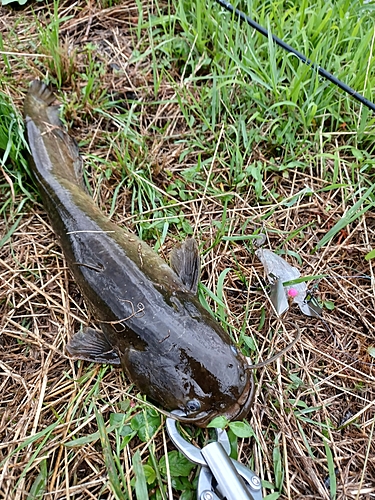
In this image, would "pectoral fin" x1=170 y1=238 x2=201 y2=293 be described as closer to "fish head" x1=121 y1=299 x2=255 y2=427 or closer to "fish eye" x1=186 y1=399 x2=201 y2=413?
"fish head" x1=121 y1=299 x2=255 y2=427

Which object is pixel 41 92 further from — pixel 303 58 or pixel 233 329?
pixel 233 329

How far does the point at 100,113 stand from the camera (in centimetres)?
331

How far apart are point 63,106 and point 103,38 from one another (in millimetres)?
839

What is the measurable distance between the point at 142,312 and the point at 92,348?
0.36 meters

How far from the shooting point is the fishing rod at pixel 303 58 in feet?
9.32

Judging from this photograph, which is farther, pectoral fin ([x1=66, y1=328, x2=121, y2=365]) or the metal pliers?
pectoral fin ([x1=66, y1=328, x2=121, y2=365])

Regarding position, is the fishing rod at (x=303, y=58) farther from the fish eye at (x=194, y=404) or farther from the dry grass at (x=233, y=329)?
the fish eye at (x=194, y=404)

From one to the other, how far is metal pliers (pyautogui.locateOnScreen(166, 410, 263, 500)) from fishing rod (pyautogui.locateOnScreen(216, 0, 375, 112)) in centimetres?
223

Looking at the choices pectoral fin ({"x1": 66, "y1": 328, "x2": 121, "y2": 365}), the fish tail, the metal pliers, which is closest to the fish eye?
the metal pliers

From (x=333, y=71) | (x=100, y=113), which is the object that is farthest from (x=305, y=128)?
(x=100, y=113)

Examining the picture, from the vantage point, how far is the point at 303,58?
3.01 metres

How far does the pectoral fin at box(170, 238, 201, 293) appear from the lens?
255cm

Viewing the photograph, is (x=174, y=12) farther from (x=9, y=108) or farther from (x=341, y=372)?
(x=341, y=372)

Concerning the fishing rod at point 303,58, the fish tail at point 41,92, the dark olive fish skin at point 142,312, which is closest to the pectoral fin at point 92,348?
the dark olive fish skin at point 142,312
